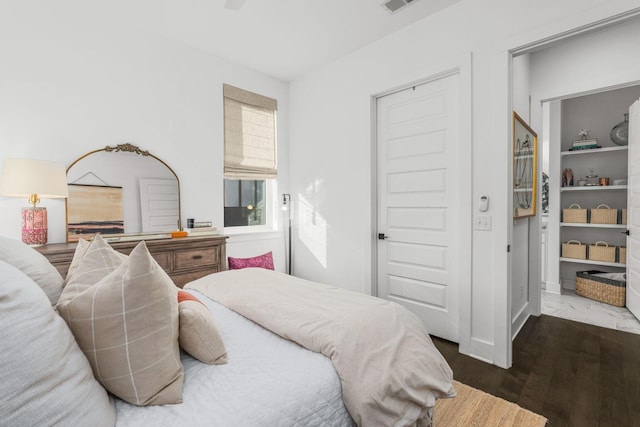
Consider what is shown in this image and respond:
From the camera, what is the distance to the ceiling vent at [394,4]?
2.40 metres

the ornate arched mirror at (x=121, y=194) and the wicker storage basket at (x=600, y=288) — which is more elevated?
the ornate arched mirror at (x=121, y=194)

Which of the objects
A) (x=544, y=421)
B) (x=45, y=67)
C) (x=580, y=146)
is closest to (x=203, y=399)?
(x=544, y=421)

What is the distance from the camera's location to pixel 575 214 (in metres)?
3.93

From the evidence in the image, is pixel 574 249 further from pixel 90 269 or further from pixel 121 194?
pixel 121 194

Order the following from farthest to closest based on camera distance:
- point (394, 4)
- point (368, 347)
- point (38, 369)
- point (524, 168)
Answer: point (524, 168), point (394, 4), point (368, 347), point (38, 369)

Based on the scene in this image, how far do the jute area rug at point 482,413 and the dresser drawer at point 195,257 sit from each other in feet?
6.86

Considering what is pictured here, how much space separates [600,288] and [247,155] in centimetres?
431

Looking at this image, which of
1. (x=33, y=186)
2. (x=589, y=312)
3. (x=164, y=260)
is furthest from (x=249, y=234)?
(x=589, y=312)

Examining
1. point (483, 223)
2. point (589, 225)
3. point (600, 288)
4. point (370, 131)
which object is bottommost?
point (600, 288)

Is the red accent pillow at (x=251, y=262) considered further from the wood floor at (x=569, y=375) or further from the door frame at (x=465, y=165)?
→ the door frame at (x=465, y=165)

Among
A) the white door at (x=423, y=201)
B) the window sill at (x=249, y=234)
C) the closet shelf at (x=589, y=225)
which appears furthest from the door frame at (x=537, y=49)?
the window sill at (x=249, y=234)

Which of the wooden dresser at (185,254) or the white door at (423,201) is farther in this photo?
the white door at (423,201)

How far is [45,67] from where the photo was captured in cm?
234

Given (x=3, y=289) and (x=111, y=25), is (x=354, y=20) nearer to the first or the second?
(x=111, y=25)
